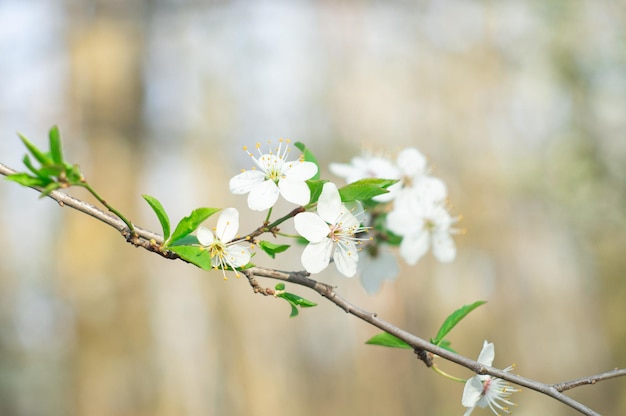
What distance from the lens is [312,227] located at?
748mm

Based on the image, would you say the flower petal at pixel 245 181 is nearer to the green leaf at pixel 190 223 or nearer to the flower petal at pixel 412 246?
the green leaf at pixel 190 223

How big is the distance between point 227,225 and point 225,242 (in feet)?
0.08

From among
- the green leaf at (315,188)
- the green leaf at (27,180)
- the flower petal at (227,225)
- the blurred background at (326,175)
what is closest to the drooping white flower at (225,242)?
the flower petal at (227,225)

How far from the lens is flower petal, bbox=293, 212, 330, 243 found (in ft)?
2.43

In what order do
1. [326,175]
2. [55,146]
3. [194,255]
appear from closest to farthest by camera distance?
[55,146] < [194,255] < [326,175]

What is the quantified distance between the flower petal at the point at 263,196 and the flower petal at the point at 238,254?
0.05 m

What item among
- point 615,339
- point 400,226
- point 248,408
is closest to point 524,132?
point 615,339

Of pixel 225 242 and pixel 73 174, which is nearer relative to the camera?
pixel 73 174

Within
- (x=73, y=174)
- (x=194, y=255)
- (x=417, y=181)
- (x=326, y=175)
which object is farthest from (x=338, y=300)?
(x=326, y=175)

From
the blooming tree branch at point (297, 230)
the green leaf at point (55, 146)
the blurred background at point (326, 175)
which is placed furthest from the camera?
the blurred background at point (326, 175)

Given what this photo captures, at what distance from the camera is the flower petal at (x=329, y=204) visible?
705mm

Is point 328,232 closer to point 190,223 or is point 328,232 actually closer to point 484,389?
point 190,223

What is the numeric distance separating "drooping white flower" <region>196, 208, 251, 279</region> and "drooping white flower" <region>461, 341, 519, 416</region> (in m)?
0.34

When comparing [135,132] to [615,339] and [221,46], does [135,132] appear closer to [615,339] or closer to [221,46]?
[221,46]
